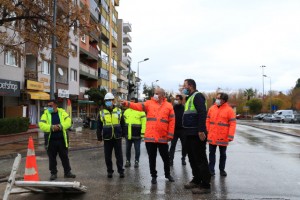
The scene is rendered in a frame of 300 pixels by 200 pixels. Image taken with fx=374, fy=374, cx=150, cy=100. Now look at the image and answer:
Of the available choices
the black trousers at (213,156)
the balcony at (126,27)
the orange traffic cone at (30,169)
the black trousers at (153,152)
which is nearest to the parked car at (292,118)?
the balcony at (126,27)

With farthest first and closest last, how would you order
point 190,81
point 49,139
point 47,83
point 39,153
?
point 47,83, point 39,153, point 49,139, point 190,81

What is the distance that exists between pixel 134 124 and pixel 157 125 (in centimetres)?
254

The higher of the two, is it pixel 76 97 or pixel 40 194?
pixel 76 97

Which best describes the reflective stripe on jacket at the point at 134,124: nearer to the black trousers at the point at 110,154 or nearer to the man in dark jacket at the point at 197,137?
the black trousers at the point at 110,154

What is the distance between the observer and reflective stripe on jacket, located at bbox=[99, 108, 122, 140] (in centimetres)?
826

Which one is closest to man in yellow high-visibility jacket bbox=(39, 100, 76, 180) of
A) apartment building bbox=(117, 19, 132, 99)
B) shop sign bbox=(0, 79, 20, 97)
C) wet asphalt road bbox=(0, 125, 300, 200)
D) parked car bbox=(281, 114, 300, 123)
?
wet asphalt road bbox=(0, 125, 300, 200)

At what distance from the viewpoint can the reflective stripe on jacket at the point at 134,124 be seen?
10031mm

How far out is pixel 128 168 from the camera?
9648mm

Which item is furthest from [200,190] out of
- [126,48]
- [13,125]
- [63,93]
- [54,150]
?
[126,48]

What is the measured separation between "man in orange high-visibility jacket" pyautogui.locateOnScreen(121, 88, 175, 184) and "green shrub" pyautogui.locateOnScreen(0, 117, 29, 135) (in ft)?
38.9

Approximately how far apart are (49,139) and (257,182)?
4483 millimetres

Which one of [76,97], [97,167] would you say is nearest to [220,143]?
[97,167]

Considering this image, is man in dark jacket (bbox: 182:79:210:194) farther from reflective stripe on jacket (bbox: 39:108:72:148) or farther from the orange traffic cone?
the orange traffic cone

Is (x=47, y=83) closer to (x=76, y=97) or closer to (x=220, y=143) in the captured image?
(x=76, y=97)
